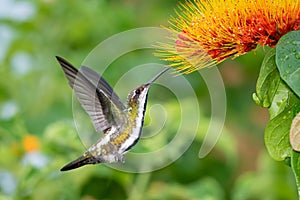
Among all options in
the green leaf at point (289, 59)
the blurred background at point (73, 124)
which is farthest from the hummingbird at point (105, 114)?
the blurred background at point (73, 124)

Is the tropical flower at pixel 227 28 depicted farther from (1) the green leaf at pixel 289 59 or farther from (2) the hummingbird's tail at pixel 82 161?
(2) the hummingbird's tail at pixel 82 161

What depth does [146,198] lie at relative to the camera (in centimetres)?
179

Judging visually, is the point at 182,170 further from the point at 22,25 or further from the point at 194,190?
the point at 22,25

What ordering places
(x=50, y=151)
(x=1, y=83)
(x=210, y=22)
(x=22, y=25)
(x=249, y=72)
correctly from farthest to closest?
(x=249, y=72) < (x=22, y=25) < (x=1, y=83) < (x=50, y=151) < (x=210, y=22)

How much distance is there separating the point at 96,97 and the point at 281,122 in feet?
0.87

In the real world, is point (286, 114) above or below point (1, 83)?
below

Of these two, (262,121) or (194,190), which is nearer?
(194,190)

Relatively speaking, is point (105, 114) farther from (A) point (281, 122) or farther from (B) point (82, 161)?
(A) point (281, 122)

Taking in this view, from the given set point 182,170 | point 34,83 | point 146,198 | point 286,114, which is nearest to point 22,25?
point 34,83

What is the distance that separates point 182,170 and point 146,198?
1.51 feet

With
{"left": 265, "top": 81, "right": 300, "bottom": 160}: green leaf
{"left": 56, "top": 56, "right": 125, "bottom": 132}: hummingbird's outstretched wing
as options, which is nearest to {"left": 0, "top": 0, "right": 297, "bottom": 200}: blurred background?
{"left": 265, "top": 81, "right": 300, "bottom": 160}: green leaf

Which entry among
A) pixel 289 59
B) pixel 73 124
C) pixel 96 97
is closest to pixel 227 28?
pixel 289 59

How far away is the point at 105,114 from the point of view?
0.99 meters

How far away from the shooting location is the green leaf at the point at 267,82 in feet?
3.30
